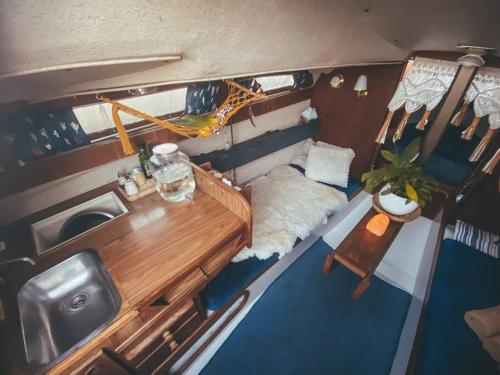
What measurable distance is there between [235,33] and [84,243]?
1.27 m

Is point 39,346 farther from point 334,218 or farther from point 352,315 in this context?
point 334,218

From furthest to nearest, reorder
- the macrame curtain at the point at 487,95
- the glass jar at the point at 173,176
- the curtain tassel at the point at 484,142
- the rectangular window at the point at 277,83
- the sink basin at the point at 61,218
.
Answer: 1. the rectangular window at the point at 277,83
2. the curtain tassel at the point at 484,142
3. the macrame curtain at the point at 487,95
4. the glass jar at the point at 173,176
5. the sink basin at the point at 61,218

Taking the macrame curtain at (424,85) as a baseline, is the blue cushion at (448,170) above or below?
below

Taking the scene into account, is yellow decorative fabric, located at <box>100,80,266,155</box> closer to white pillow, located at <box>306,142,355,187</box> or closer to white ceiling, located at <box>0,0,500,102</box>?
white ceiling, located at <box>0,0,500,102</box>

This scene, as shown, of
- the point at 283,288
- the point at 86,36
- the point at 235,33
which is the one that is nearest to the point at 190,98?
the point at 235,33

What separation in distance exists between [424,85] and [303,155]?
1.44m

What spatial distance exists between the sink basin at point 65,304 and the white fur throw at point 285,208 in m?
0.89

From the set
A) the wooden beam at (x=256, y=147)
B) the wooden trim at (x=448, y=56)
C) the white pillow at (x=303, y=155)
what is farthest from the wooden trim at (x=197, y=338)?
the wooden trim at (x=448, y=56)

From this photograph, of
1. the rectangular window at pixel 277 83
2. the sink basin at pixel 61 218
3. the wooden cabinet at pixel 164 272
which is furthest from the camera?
the rectangular window at pixel 277 83

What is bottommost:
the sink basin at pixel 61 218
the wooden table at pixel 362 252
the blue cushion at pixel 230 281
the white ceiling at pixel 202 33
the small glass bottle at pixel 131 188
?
the blue cushion at pixel 230 281

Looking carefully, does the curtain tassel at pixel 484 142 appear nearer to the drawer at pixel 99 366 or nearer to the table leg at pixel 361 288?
the table leg at pixel 361 288

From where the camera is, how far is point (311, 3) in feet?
2.67

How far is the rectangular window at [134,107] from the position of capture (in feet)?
4.35

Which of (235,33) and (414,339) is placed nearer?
(235,33)
